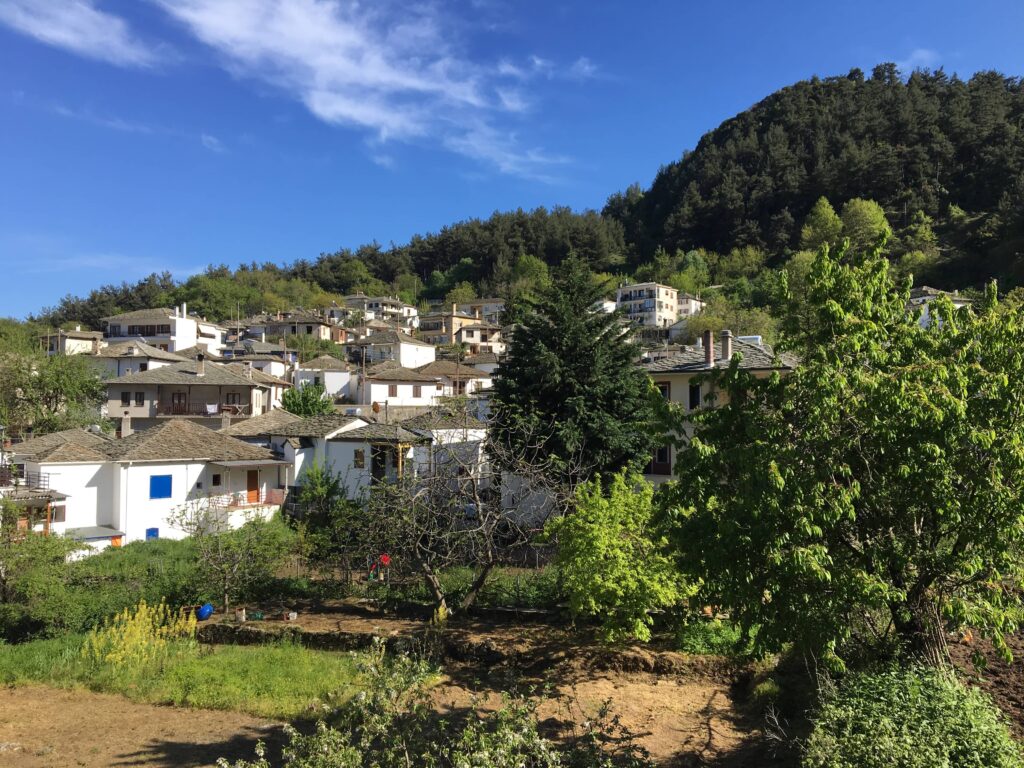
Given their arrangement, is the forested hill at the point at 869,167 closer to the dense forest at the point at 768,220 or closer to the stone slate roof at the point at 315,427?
the dense forest at the point at 768,220

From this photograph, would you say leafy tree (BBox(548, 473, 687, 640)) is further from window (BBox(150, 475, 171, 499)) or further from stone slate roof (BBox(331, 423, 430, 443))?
window (BBox(150, 475, 171, 499))

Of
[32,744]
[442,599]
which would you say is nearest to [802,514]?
[442,599]

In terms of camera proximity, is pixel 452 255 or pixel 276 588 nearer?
pixel 276 588

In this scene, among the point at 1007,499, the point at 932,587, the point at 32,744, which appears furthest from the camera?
the point at 32,744

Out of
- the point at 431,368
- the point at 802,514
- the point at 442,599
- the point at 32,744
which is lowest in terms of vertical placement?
the point at 32,744

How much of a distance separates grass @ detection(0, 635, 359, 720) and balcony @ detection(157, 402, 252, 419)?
3334cm

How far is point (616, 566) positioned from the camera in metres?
13.4

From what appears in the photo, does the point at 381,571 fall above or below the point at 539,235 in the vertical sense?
below

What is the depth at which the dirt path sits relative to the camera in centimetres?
1081

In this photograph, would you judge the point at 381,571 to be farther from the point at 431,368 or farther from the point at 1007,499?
the point at 431,368

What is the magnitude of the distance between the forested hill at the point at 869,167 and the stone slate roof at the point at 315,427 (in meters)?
81.7

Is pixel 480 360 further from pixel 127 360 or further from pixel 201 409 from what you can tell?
pixel 127 360

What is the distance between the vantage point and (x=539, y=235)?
136 meters

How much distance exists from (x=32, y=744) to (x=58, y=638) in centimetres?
612
